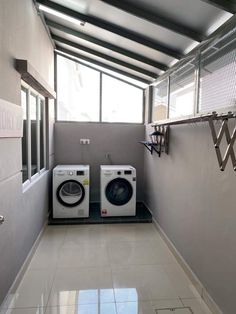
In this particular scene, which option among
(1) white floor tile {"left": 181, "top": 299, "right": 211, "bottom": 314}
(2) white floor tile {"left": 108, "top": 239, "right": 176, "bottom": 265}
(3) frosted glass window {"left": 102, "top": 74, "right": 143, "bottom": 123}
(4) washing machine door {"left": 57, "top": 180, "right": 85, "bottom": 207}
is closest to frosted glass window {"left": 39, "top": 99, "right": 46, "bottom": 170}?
(4) washing machine door {"left": 57, "top": 180, "right": 85, "bottom": 207}

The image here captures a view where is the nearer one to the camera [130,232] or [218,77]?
[218,77]

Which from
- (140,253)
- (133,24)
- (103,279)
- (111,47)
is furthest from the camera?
(111,47)

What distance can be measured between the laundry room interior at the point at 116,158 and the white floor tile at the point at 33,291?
0.04 feet

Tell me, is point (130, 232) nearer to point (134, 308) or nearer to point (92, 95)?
point (134, 308)

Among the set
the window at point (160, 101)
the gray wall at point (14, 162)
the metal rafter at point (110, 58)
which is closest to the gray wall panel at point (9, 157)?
the gray wall at point (14, 162)

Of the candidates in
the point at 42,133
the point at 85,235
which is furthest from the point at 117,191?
the point at 42,133

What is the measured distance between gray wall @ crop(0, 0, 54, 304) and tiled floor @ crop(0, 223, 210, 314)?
0.87ft

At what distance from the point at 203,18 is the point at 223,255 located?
1978mm

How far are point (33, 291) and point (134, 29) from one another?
296 cm

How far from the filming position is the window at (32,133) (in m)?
2.87

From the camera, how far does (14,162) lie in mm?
2207

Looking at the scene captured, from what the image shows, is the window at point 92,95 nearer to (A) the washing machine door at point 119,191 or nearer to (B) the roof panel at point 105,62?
(B) the roof panel at point 105,62

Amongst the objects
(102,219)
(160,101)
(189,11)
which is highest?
(189,11)

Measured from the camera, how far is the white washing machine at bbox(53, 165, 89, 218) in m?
4.05
